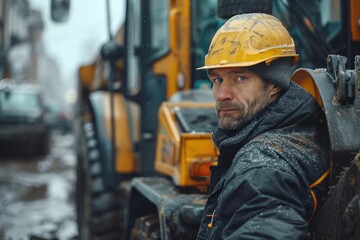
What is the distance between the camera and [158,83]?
429cm

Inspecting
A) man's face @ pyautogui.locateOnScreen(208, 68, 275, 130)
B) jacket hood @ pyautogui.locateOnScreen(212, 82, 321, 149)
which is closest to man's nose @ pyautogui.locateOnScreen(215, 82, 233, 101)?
man's face @ pyautogui.locateOnScreen(208, 68, 275, 130)

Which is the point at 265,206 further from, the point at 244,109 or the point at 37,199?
the point at 37,199

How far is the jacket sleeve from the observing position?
1658 millimetres

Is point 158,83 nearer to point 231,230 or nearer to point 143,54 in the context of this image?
point 143,54

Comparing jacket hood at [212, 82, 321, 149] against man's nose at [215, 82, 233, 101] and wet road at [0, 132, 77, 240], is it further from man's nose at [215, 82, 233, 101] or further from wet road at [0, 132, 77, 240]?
wet road at [0, 132, 77, 240]

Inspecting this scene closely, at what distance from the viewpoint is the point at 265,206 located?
1.69 metres

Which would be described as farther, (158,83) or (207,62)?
(158,83)

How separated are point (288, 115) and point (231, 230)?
1.61 feet

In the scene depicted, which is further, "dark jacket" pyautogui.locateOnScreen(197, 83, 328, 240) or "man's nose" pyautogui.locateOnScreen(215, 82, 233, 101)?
"man's nose" pyautogui.locateOnScreen(215, 82, 233, 101)

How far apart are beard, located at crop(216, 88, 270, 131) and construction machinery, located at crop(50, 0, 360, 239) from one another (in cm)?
21

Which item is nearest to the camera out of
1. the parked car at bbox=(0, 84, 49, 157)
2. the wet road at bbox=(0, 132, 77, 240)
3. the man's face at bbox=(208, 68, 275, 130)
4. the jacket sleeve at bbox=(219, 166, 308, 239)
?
the jacket sleeve at bbox=(219, 166, 308, 239)

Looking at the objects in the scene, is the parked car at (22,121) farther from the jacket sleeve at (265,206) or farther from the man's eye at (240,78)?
the jacket sleeve at (265,206)

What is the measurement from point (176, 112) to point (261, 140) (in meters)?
1.53

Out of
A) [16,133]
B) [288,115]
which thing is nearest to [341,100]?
[288,115]
